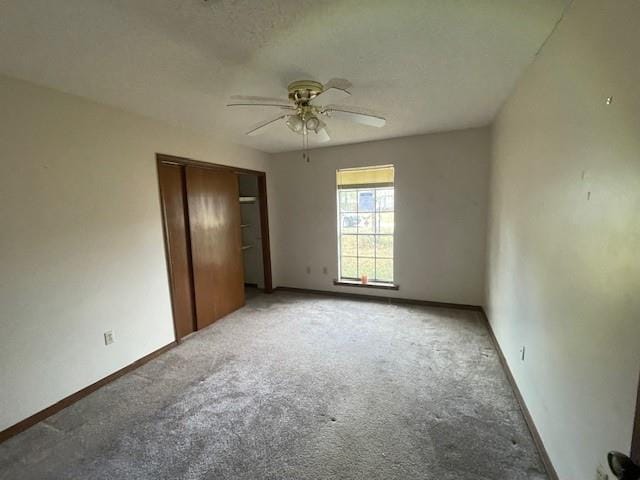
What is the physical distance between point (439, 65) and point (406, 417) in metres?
2.31

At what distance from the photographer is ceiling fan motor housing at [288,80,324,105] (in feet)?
6.23

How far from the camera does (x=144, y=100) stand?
2.30 meters

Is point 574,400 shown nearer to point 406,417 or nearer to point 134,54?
point 406,417

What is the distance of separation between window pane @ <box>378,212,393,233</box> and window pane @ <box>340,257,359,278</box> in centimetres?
65

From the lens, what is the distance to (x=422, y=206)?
3.82m

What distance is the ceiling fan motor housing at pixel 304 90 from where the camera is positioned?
190 centimetres

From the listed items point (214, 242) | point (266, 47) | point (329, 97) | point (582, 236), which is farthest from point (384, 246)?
point (266, 47)

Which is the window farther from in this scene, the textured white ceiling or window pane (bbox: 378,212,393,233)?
the textured white ceiling

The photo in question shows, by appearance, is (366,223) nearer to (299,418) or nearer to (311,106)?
(311,106)

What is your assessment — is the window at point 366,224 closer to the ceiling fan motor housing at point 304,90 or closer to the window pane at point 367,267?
the window pane at point 367,267

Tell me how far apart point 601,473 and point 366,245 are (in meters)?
3.40

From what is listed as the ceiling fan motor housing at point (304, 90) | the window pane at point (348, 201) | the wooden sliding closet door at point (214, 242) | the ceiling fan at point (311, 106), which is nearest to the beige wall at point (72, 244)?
the wooden sliding closet door at point (214, 242)

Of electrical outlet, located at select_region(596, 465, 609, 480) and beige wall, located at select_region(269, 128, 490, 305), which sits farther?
beige wall, located at select_region(269, 128, 490, 305)

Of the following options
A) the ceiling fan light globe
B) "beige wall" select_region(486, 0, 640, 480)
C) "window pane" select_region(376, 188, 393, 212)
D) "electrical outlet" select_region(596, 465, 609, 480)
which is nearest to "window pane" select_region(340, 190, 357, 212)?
"window pane" select_region(376, 188, 393, 212)
